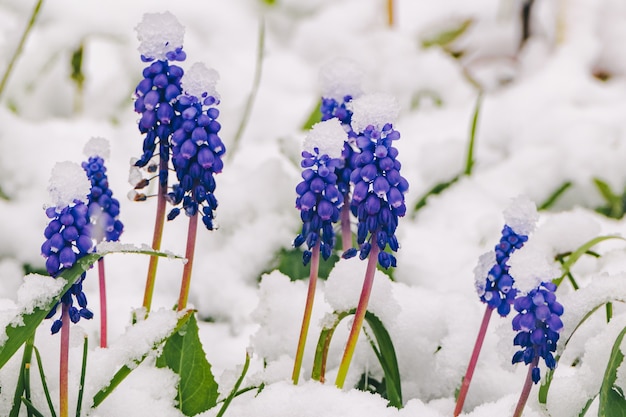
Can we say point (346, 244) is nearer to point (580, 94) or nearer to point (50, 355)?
point (50, 355)

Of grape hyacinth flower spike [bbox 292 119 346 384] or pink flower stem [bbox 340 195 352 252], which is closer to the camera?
grape hyacinth flower spike [bbox 292 119 346 384]

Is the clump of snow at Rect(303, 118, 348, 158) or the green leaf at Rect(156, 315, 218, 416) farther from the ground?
the clump of snow at Rect(303, 118, 348, 158)

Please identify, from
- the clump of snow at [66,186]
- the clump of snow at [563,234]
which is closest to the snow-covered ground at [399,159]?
the clump of snow at [563,234]

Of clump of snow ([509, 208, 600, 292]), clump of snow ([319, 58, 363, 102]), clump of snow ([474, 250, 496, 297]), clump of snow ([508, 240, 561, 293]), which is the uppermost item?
clump of snow ([319, 58, 363, 102])

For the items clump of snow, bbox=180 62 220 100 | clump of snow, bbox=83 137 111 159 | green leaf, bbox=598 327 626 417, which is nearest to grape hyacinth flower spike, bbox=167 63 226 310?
clump of snow, bbox=180 62 220 100

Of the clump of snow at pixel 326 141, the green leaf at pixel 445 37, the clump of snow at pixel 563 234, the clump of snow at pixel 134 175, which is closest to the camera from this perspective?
the clump of snow at pixel 326 141

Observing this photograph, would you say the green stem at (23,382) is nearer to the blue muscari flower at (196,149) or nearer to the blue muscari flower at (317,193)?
the blue muscari flower at (196,149)

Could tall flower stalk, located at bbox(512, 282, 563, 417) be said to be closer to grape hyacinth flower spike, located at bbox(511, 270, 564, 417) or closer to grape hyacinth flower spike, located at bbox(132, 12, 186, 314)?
grape hyacinth flower spike, located at bbox(511, 270, 564, 417)
